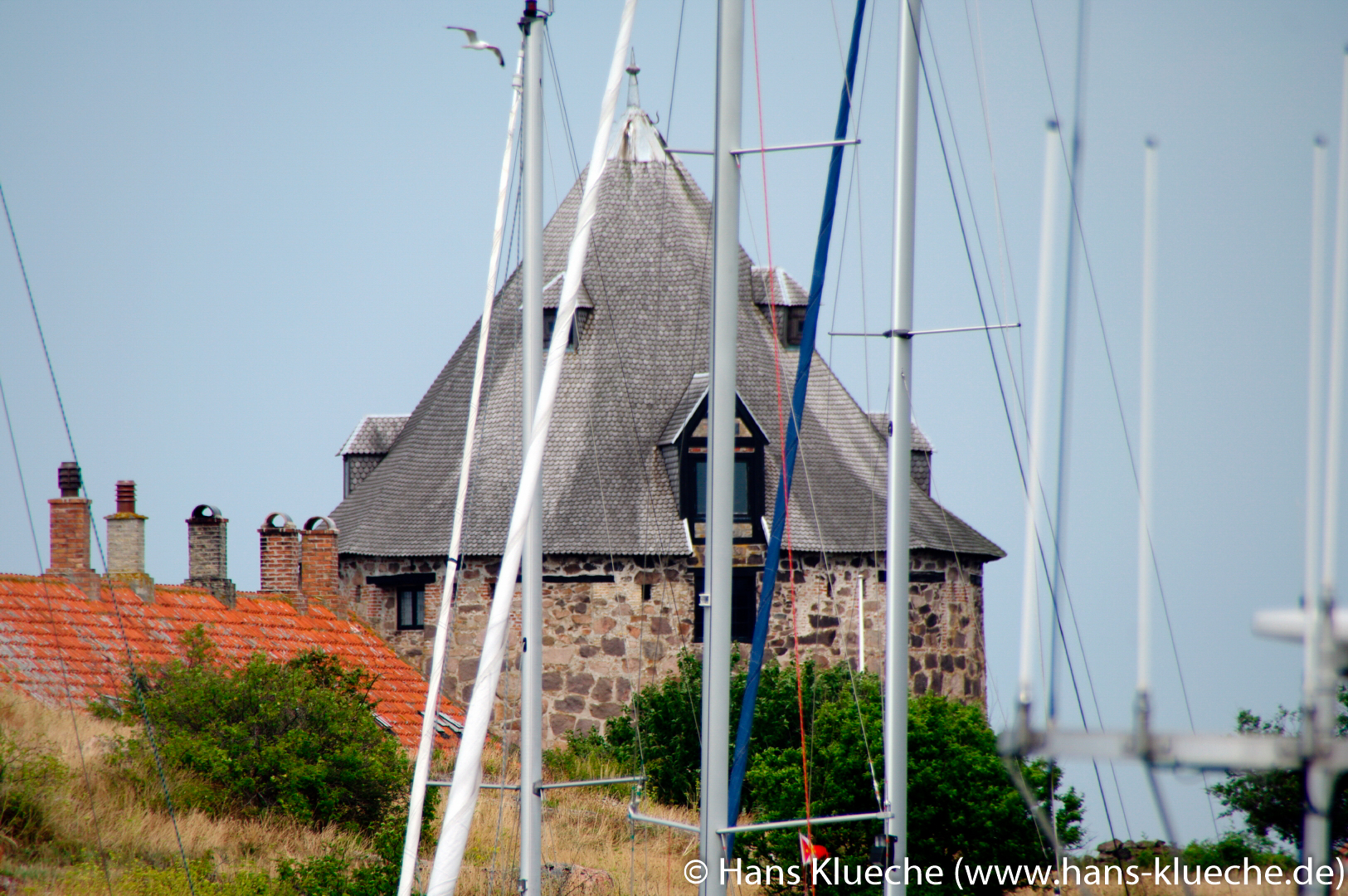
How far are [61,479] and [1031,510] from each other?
18.2 meters

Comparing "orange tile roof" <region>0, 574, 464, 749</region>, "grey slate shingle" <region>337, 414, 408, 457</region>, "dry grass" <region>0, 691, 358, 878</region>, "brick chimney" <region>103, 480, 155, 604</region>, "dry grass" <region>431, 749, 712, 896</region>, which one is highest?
"grey slate shingle" <region>337, 414, 408, 457</region>

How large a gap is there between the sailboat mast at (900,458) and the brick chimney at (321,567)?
49.7ft

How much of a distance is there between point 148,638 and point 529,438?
1122cm

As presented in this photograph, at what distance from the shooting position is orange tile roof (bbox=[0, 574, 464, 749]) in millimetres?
16375

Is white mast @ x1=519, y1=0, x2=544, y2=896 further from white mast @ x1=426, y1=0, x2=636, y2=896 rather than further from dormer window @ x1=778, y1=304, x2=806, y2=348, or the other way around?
dormer window @ x1=778, y1=304, x2=806, y2=348

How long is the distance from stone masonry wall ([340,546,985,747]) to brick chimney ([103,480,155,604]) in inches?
138

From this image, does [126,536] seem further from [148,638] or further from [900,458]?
[900,458]

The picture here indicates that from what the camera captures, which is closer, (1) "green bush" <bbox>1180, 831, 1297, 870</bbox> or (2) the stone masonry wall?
(1) "green bush" <bbox>1180, 831, 1297, 870</bbox>

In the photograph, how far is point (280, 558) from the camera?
73.5 ft

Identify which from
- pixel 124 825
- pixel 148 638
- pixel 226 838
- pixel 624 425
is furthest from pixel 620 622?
pixel 124 825

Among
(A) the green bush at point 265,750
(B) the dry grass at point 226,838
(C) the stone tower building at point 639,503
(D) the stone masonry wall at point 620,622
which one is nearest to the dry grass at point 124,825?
(B) the dry grass at point 226,838

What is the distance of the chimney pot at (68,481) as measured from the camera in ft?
63.9

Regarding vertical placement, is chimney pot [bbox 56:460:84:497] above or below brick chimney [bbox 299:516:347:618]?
above

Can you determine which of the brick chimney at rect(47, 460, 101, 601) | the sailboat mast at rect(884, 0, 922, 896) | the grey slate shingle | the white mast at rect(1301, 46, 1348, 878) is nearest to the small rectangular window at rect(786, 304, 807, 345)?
the grey slate shingle
